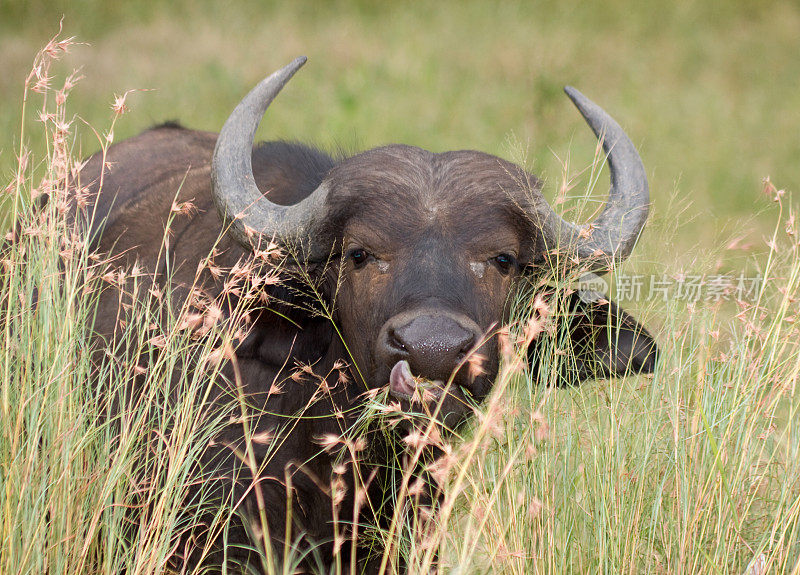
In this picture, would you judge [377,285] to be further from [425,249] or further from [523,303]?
[523,303]

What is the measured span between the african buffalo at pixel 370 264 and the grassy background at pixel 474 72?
21.5 ft

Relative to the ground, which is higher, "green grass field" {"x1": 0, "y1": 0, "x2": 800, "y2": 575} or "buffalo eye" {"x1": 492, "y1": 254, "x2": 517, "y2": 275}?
"buffalo eye" {"x1": 492, "y1": 254, "x2": 517, "y2": 275}

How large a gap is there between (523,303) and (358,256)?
0.68m

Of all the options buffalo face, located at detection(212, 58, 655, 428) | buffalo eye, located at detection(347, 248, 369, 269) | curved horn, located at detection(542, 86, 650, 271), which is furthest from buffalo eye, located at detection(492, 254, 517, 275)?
buffalo eye, located at detection(347, 248, 369, 269)

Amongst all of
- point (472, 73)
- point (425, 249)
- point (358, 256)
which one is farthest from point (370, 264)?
point (472, 73)

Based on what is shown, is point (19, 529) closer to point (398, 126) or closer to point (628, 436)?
point (628, 436)

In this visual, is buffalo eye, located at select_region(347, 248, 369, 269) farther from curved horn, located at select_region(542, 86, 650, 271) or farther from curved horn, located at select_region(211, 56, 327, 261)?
curved horn, located at select_region(542, 86, 650, 271)

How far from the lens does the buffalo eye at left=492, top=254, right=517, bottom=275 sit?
142 inches

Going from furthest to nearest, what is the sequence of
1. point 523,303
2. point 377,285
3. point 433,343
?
point 523,303, point 377,285, point 433,343

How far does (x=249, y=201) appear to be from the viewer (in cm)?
372

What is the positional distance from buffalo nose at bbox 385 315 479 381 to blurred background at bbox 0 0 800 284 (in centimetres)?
734

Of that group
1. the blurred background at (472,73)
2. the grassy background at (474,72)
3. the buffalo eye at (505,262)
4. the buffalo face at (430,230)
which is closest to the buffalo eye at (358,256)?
the buffalo face at (430,230)

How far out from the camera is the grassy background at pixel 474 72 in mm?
11430

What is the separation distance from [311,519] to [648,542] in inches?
61.0
